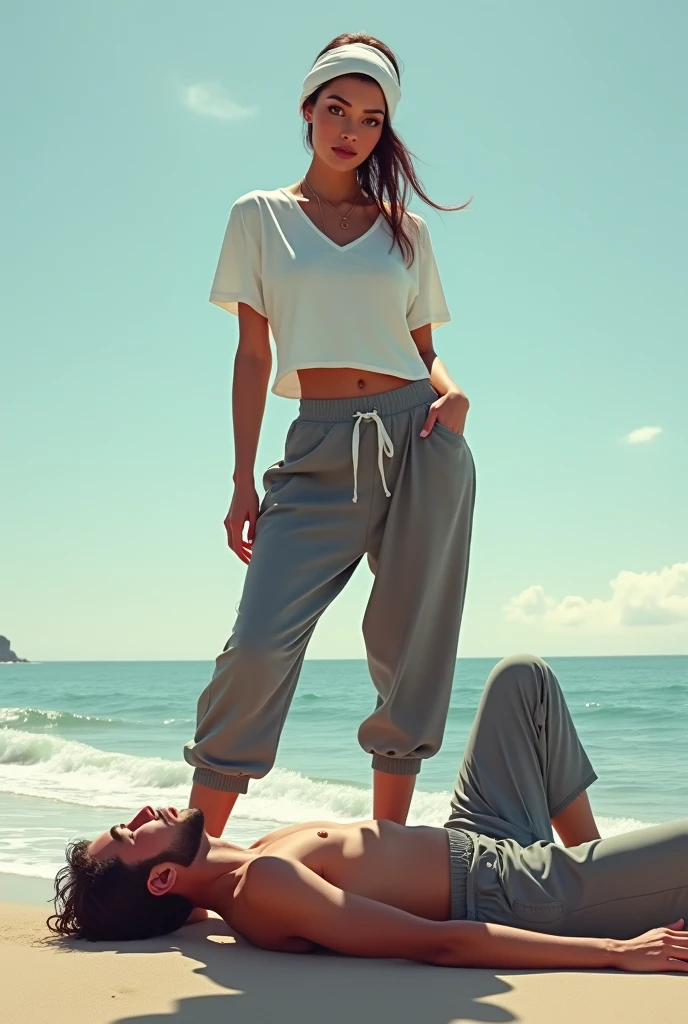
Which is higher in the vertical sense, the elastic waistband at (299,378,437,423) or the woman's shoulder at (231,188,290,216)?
the woman's shoulder at (231,188,290,216)

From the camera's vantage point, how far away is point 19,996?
196cm

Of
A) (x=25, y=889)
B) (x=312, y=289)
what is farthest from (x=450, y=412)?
(x=25, y=889)

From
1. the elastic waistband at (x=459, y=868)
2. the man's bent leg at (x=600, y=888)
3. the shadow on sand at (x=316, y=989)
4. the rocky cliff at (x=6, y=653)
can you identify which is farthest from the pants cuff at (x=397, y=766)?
the rocky cliff at (x=6, y=653)

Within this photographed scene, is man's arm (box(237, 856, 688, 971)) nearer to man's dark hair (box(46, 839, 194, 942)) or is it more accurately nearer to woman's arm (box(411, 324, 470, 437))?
man's dark hair (box(46, 839, 194, 942))

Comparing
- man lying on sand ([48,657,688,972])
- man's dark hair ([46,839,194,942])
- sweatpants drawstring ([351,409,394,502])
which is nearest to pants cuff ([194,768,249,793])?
man lying on sand ([48,657,688,972])

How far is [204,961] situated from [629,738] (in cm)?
1341

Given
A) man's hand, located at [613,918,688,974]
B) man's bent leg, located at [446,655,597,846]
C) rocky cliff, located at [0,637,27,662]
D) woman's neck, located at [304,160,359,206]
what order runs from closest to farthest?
man's hand, located at [613,918,688,974] < man's bent leg, located at [446,655,597,846] < woman's neck, located at [304,160,359,206] < rocky cliff, located at [0,637,27,662]

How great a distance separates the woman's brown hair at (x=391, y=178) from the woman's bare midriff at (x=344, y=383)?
408mm

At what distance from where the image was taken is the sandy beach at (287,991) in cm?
186

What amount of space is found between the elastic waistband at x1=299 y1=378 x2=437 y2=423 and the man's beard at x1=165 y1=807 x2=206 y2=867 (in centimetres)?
115

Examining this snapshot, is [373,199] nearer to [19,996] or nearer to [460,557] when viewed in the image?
[460,557]

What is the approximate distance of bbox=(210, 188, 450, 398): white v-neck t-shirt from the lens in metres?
2.91

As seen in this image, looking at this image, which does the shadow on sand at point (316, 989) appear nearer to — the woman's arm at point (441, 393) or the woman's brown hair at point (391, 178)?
the woman's arm at point (441, 393)

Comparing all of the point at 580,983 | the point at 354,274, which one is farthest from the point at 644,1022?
the point at 354,274
